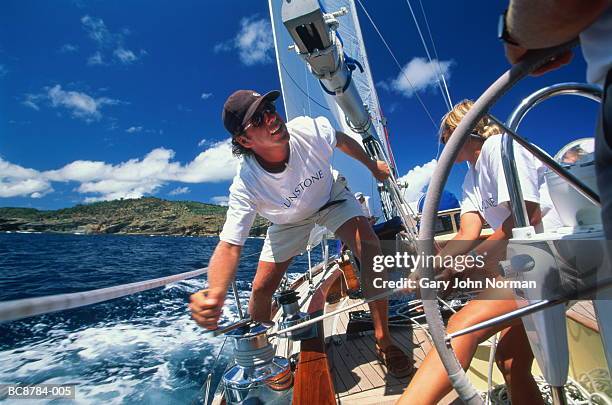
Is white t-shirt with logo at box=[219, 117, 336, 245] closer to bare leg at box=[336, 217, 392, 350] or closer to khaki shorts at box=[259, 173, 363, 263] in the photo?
khaki shorts at box=[259, 173, 363, 263]

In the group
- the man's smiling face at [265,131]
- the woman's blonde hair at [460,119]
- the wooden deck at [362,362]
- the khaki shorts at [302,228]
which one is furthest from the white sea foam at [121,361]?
the woman's blonde hair at [460,119]

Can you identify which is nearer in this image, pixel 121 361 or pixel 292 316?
pixel 292 316

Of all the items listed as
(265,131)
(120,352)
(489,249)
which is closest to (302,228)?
(265,131)

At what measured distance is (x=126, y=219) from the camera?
2138 inches

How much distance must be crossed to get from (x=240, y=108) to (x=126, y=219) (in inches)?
2369

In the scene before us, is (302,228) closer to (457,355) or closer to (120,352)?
(457,355)

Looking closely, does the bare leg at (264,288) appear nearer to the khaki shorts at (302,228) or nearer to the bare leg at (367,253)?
the khaki shorts at (302,228)

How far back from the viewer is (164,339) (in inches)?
131

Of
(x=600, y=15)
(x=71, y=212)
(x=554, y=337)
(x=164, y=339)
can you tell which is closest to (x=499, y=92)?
(x=600, y=15)

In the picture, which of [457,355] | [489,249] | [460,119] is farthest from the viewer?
[460,119]

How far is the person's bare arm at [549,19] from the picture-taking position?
0.41 meters

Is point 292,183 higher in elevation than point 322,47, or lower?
lower

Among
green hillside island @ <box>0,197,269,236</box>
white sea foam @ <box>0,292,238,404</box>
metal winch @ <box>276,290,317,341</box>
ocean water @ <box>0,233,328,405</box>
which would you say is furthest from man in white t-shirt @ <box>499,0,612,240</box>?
green hillside island @ <box>0,197,269,236</box>

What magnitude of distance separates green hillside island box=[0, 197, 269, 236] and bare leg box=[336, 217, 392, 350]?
4697cm
